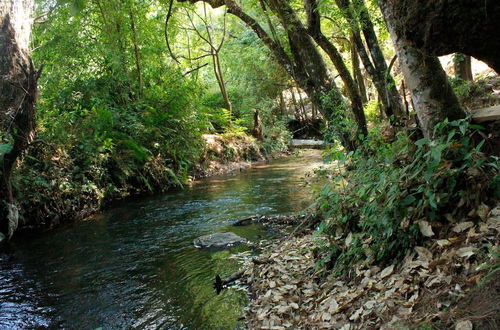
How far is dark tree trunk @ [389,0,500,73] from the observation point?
2.32m

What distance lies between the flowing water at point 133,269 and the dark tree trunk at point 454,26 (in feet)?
9.80

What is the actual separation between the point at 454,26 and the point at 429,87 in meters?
1.17

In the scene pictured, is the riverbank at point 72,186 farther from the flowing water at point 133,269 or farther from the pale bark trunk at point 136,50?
the pale bark trunk at point 136,50

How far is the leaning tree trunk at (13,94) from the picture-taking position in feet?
25.3

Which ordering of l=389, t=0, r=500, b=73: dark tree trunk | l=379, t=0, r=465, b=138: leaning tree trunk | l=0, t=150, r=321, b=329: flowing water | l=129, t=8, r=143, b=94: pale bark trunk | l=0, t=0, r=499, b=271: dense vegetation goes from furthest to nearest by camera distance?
l=129, t=8, r=143, b=94: pale bark trunk < l=0, t=150, r=321, b=329: flowing water < l=379, t=0, r=465, b=138: leaning tree trunk < l=0, t=0, r=499, b=271: dense vegetation < l=389, t=0, r=500, b=73: dark tree trunk

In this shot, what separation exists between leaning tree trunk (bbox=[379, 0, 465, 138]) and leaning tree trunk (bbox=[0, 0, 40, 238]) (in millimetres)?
6941

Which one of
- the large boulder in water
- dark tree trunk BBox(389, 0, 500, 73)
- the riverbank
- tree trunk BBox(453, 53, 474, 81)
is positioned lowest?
the large boulder in water

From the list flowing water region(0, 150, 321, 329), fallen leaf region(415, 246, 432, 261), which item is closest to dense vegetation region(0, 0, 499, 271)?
fallen leaf region(415, 246, 432, 261)

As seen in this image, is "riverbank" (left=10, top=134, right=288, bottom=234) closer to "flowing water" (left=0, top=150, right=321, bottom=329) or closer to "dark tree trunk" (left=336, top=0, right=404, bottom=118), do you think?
"flowing water" (left=0, top=150, right=321, bottom=329)

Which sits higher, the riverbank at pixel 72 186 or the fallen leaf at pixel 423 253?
the riverbank at pixel 72 186

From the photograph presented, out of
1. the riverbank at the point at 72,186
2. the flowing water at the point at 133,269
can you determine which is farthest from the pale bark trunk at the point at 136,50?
the flowing water at the point at 133,269

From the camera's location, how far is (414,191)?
328 cm

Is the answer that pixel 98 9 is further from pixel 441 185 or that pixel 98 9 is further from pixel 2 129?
pixel 441 185

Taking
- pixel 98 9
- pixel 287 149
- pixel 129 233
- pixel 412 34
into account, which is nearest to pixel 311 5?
pixel 412 34
